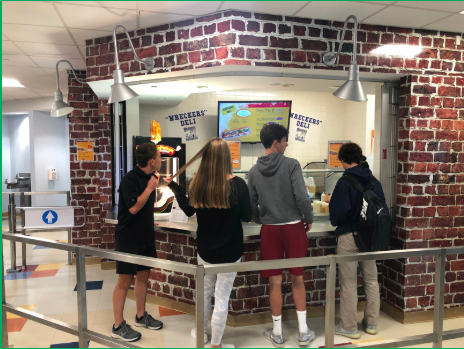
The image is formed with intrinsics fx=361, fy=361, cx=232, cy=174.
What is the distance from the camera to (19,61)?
448 centimetres

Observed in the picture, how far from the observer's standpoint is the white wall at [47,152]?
7.73 m

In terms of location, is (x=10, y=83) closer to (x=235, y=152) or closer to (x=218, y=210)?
(x=235, y=152)

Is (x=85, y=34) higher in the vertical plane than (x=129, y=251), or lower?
higher

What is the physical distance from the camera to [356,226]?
286 cm

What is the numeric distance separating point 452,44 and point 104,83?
10.8ft

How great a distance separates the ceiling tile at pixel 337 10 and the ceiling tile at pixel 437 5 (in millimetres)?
182

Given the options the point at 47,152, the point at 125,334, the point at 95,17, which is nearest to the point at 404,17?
the point at 95,17

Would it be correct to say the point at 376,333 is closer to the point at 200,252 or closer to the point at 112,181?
the point at 200,252

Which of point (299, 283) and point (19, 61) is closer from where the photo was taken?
point (299, 283)

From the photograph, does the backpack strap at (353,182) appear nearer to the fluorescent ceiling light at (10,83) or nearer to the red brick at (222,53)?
the red brick at (222,53)

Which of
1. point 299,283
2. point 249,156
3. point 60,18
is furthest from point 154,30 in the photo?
point 299,283

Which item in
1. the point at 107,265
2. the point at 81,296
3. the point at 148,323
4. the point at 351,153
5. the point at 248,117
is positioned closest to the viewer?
the point at 81,296

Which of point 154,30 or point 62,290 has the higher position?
point 154,30

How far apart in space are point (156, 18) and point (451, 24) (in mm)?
2450
